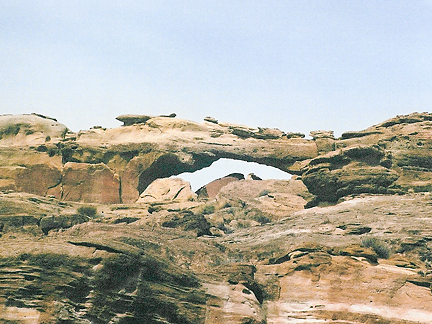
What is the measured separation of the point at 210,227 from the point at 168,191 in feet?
41.9

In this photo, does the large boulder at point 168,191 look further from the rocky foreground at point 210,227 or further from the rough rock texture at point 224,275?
the rough rock texture at point 224,275

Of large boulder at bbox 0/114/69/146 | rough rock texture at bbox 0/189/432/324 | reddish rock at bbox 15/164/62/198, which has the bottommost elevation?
rough rock texture at bbox 0/189/432/324

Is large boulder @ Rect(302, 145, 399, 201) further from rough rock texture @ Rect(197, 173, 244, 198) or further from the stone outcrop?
rough rock texture @ Rect(197, 173, 244, 198)

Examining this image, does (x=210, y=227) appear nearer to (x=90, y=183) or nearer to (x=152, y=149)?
(x=90, y=183)

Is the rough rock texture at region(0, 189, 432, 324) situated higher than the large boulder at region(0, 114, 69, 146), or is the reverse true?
the large boulder at region(0, 114, 69, 146)

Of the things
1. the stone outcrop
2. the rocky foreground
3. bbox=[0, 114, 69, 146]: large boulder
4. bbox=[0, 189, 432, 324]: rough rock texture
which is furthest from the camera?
bbox=[0, 114, 69, 146]: large boulder

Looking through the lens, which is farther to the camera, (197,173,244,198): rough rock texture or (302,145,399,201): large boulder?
(197,173,244,198): rough rock texture

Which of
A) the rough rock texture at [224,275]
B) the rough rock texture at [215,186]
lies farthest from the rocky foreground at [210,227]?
the rough rock texture at [215,186]

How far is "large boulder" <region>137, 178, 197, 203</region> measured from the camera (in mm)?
41906

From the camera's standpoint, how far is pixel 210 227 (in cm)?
3039

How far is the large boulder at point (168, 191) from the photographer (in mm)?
41906

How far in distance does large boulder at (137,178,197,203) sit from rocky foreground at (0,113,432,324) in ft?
0.42

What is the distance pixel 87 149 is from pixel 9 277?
3412cm

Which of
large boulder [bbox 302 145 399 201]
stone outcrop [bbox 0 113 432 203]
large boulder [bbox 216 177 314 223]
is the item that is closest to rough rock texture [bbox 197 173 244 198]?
stone outcrop [bbox 0 113 432 203]
